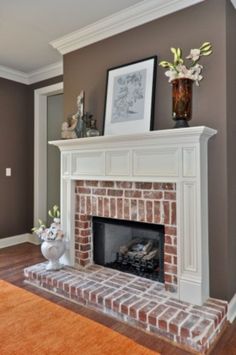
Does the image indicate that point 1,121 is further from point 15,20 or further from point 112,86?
point 112,86

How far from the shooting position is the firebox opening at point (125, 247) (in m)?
2.71

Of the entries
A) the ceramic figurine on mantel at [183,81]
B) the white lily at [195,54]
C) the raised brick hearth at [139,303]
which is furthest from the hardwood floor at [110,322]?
the white lily at [195,54]

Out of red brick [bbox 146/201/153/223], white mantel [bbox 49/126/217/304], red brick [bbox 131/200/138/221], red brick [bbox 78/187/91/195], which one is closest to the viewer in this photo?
white mantel [bbox 49/126/217/304]

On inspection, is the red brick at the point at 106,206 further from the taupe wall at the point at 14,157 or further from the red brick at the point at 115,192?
the taupe wall at the point at 14,157

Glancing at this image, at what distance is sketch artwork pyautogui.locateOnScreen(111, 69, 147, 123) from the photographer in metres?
2.59

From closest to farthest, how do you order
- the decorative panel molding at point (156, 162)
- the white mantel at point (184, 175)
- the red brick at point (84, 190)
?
the white mantel at point (184, 175)
the decorative panel molding at point (156, 162)
the red brick at point (84, 190)

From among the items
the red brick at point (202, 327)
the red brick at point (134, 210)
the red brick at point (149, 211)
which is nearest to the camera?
the red brick at point (202, 327)

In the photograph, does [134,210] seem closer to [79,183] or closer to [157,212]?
[157,212]

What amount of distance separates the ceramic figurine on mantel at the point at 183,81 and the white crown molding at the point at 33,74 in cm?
226

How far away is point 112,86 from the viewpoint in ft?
9.25

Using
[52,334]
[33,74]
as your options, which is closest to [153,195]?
[52,334]

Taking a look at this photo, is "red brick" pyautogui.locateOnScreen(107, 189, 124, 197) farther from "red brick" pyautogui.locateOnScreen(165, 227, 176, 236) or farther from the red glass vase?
the red glass vase

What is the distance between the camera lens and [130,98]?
2664 millimetres

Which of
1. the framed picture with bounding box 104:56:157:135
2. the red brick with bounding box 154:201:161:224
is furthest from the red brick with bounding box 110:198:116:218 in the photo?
the framed picture with bounding box 104:56:157:135
